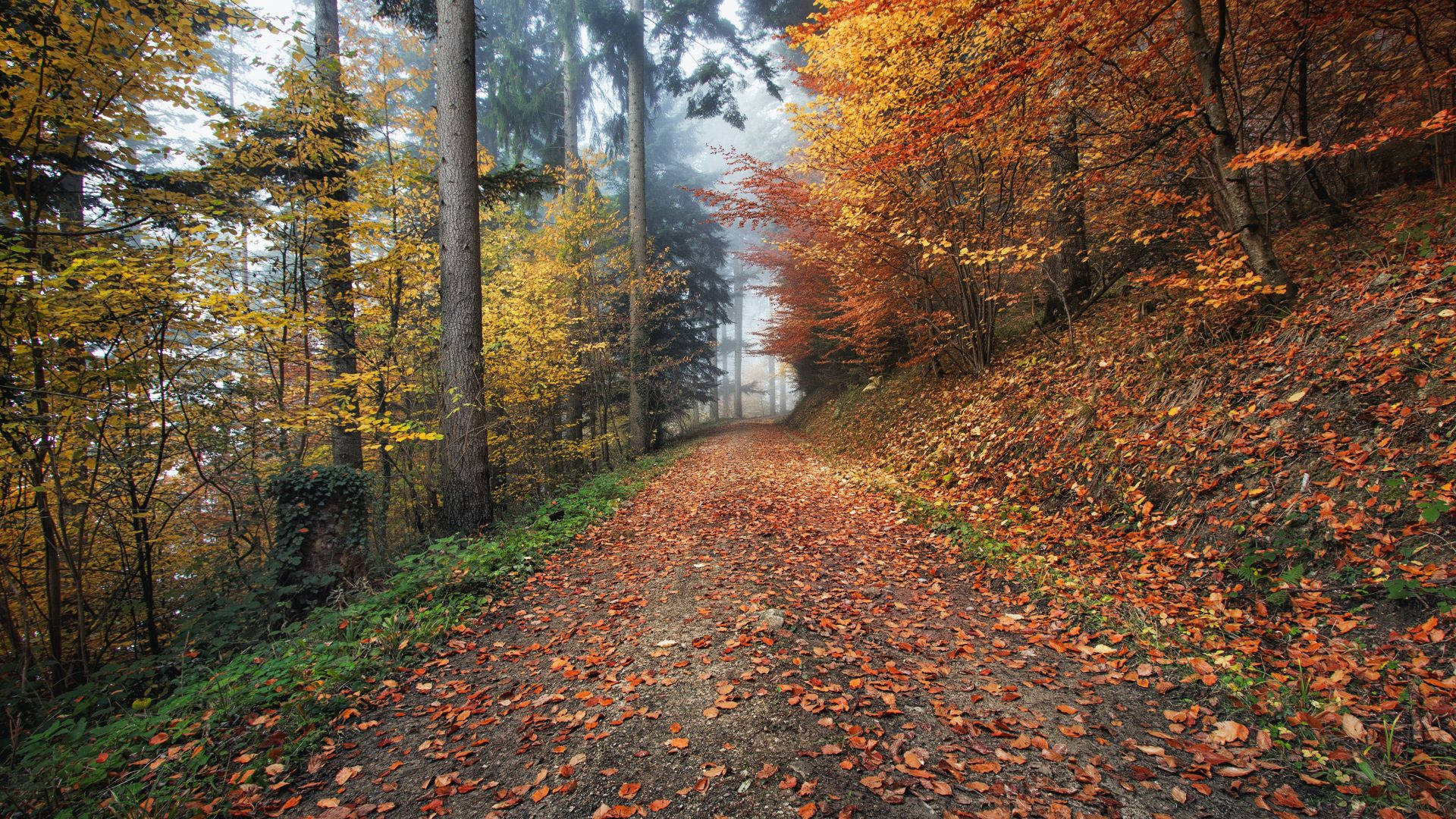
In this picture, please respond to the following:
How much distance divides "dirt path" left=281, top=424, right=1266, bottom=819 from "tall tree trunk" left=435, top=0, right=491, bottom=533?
225cm

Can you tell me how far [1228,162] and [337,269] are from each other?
409 inches

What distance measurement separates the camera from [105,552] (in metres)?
4.66

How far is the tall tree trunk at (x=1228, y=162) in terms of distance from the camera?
4.69 m

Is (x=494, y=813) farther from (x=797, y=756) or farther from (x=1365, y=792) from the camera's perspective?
(x=1365, y=792)

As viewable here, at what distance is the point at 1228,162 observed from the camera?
15.7 feet

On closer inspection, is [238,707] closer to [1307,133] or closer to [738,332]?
[1307,133]

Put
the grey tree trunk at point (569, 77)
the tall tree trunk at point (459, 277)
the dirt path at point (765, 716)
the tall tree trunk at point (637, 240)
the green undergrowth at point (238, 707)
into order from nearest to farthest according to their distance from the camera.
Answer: the dirt path at point (765, 716) → the green undergrowth at point (238, 707) → the tall tree trunk at point (459, 277) → the tall tree trunk at point (637, 240) → the grey tree trunk at point (569, 77)

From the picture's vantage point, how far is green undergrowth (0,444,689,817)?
2.27 metres

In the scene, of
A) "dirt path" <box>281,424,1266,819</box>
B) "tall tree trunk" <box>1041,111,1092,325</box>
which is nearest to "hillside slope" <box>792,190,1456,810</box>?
"dirt path" <box>281,424,1266,819</box>

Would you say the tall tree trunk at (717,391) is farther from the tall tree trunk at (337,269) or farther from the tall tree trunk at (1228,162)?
the tall tree trunk at (1228,162)

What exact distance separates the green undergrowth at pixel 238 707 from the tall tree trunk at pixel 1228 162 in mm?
7837

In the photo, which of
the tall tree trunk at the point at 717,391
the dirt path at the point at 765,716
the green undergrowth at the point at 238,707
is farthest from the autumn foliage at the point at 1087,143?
the tall tree trunk at the point at 717,391

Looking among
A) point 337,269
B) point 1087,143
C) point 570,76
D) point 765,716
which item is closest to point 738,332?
point 570,76

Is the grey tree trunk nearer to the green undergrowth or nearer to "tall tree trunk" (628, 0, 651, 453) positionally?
"tall tree trunk" (628, 0, 651, 453)
